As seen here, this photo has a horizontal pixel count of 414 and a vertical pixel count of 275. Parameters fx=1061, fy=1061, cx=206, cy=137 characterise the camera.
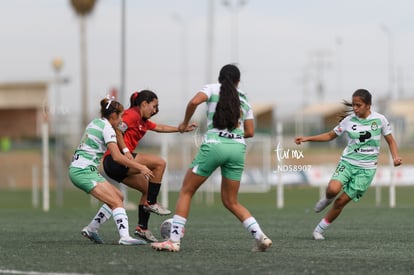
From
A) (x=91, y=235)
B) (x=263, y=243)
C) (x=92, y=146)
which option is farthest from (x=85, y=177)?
Result: (x=263, y=243)

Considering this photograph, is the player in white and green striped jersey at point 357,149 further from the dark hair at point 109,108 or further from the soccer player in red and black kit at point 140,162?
the dark hair at point 109,108

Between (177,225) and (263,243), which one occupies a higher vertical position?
(177,225)

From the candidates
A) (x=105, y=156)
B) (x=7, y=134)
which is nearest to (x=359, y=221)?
(x=105, y=156)

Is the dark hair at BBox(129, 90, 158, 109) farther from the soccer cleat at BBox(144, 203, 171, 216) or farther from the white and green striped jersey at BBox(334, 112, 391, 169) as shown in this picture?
the white and green striped jersey at BBox(334, 112, 391, 169)

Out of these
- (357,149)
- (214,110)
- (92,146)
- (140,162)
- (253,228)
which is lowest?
(253,228)

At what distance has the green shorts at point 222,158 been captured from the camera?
455 inches

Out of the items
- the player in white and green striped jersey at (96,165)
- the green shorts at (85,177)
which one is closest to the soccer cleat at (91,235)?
the player in white and green striped jersey at (96,165)

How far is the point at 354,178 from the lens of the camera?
14180 mm

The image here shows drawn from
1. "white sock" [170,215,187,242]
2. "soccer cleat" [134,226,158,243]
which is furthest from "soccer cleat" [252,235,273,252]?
"soccer cleat" [134,226,158,243]

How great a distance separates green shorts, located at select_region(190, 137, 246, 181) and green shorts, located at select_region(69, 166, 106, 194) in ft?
6.02

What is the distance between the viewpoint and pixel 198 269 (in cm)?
1012

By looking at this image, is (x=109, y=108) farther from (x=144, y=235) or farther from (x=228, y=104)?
(x=228, y=104)

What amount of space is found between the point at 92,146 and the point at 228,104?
7.63ft

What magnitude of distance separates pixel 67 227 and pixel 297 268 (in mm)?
7992
